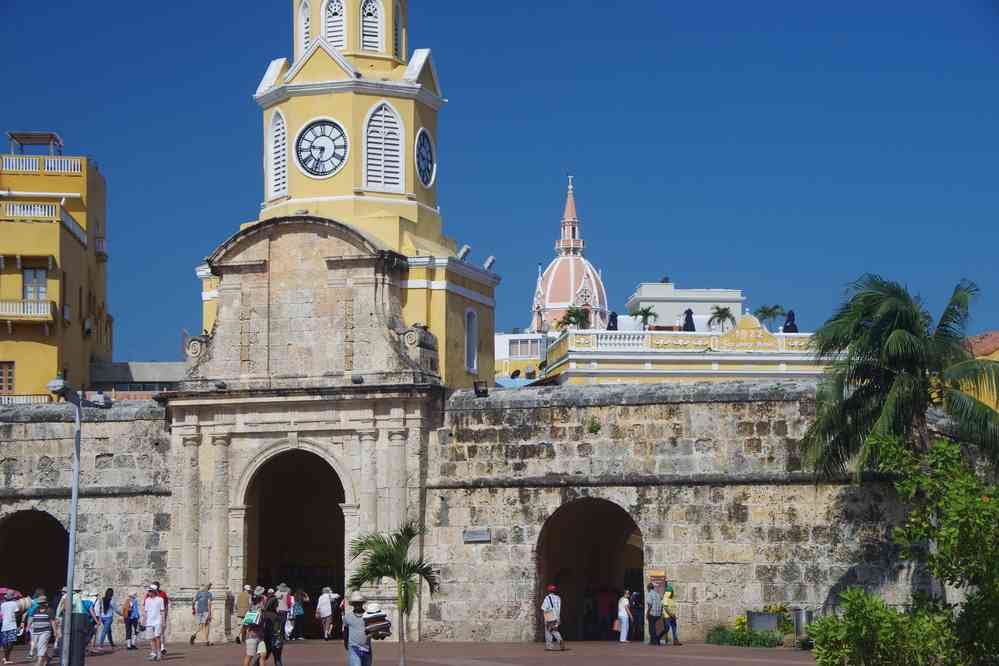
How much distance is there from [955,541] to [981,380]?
817 cm

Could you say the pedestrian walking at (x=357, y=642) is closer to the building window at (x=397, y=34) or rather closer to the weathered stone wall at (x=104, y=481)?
the weathered stone wall at (x=104, y=481)

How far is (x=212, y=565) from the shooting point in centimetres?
3850

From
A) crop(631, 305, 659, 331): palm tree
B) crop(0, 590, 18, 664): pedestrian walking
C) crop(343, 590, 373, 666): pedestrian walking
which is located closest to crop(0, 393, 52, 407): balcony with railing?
crop(0, 590, 18, 664): pedestrian walking

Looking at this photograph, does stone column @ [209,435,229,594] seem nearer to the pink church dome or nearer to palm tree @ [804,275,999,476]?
palm tree @ [804,275,999,476]

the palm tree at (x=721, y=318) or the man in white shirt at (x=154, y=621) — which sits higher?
the palm tree at (x=721, y=318)

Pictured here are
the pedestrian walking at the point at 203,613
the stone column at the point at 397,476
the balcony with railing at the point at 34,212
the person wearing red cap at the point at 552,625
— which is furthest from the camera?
the balcony with railing at the point at 34,212

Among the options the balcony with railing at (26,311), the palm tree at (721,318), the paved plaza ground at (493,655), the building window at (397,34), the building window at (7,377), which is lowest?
the paved plaza ground at (493,655)

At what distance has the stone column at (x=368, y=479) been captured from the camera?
37656 mm

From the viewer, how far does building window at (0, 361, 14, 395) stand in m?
58.6

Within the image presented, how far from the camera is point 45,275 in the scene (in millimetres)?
60406

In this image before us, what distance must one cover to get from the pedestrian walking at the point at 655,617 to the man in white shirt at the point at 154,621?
9.71 meters

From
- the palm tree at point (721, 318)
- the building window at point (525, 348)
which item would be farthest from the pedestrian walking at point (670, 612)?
the building window at point (525, 348)

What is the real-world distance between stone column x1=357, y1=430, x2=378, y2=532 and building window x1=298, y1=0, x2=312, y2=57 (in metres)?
12.0

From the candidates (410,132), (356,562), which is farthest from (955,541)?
(410,132)
